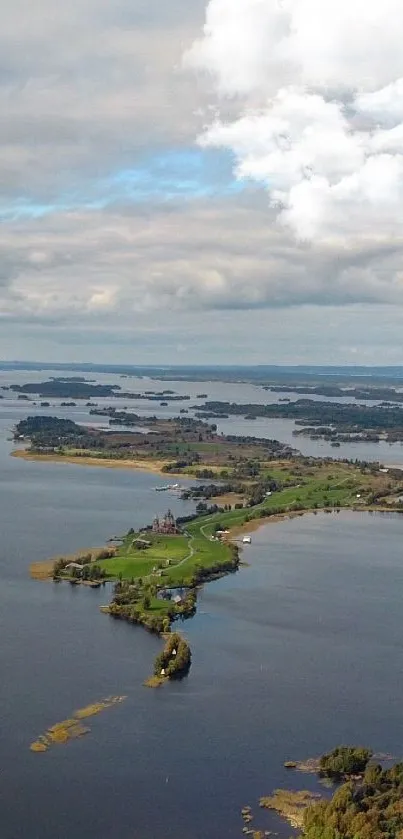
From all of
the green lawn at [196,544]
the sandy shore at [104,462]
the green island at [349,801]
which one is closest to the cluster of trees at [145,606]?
the green lawn at [196,544]

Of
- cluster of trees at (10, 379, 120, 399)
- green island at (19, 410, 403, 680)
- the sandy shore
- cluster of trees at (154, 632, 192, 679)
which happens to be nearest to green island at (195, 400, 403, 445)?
green island at (19, 410, 403, 680)

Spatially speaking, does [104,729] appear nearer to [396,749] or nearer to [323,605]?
[396,749]

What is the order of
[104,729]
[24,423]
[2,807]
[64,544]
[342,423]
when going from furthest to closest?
[342,423]
[24,423]
[64,544]
[104,729]
[2,807]

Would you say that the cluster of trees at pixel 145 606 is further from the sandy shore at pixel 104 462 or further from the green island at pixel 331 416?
the green island at pixel 331 416

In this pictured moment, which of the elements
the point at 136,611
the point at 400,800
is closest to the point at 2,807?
the point at 400,800

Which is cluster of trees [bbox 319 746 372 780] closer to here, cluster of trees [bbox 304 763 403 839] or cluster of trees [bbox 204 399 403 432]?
cluster of trees [bbox 304 763 403 839]

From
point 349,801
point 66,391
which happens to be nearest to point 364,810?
point 349,801
